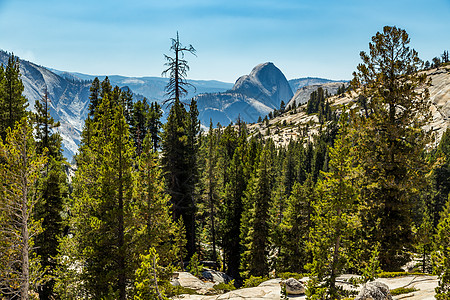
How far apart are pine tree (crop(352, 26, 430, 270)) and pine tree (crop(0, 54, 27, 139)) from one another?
3068 cm

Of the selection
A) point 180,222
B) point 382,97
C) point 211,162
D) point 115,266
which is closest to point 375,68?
point 382,97

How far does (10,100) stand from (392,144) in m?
33.6

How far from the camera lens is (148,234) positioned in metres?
17.1

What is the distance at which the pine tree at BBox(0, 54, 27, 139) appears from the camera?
28609 mm

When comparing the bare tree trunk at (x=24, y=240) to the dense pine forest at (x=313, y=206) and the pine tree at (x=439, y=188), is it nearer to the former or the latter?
the dense pine forest at (x=313, y=206)

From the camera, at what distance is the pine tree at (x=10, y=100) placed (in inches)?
1126

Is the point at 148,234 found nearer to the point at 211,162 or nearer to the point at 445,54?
the point at 211,162

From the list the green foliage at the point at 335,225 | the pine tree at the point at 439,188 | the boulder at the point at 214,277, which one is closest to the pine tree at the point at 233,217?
the boulder at the point at 214,277

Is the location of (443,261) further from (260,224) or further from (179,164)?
(179,164)

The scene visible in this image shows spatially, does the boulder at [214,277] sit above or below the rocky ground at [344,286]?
below

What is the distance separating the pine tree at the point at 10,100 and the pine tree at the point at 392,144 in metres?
30.7

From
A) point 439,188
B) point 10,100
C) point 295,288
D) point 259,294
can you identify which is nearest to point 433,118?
point 439,188

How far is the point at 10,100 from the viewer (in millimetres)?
29156

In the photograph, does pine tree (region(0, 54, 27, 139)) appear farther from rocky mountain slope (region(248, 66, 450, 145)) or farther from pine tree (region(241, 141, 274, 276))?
rocky mountain slope (region(248, 66, 450, 145))
